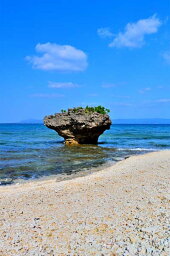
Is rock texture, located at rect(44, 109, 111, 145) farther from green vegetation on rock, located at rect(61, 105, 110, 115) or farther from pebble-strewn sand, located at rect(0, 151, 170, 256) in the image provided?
pebble-strewn sand, located at rect(0, 151, 170, 256)

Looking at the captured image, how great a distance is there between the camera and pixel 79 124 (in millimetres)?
37125

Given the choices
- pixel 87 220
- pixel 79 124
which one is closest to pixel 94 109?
pixel 79 124

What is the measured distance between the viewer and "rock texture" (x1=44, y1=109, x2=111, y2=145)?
37.1 m

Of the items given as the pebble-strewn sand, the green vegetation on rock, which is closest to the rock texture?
the green vegetation on rock

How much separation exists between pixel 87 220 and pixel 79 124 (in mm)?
29593

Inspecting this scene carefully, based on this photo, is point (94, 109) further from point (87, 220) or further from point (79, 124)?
point (87, 220)

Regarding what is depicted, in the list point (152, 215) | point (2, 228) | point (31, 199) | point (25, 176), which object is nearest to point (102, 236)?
point (152, 215)

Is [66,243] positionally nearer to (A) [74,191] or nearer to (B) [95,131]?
(A) [74,191]

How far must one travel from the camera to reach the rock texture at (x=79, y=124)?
1462 inches

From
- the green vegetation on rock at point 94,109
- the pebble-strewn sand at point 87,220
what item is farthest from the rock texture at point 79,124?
the pebble-strewn sand at point 87,220

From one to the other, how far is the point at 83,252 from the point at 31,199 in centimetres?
471

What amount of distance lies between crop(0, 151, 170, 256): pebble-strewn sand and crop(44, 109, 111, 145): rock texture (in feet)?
82.2

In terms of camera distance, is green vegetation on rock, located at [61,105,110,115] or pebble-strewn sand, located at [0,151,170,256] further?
green vegetation on rock, located at [61,105,110,115]

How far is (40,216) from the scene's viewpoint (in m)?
8.23
